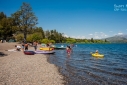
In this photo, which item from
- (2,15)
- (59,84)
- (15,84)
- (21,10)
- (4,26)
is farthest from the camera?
(2,15)

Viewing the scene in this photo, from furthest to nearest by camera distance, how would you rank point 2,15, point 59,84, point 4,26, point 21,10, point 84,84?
point 2,15, point 4,26, point 21,10, point 84,84, point 59,84

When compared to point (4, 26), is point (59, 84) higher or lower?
lower

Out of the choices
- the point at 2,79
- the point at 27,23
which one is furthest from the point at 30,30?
the point at 2,79

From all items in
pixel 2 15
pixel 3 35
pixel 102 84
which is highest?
pixel 2 15

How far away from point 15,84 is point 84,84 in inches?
A: 219

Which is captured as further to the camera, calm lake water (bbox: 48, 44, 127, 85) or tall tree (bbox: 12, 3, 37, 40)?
tall tree (bbox: 12, 3, 37, 40)

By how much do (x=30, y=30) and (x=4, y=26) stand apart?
63.9ft

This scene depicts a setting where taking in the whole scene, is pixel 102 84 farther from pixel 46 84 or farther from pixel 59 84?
pixel 46 84

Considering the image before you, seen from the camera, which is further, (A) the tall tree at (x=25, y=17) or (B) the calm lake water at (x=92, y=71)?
(A) the tall tree at (x=25, y=17)

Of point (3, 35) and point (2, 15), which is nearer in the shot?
point (3, 35)

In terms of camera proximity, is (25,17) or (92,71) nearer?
(92,71)

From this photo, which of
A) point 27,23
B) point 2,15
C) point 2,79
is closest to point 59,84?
point 2,79

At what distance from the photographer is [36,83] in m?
11.8

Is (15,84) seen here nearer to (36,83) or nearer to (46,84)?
→ (36,83)
